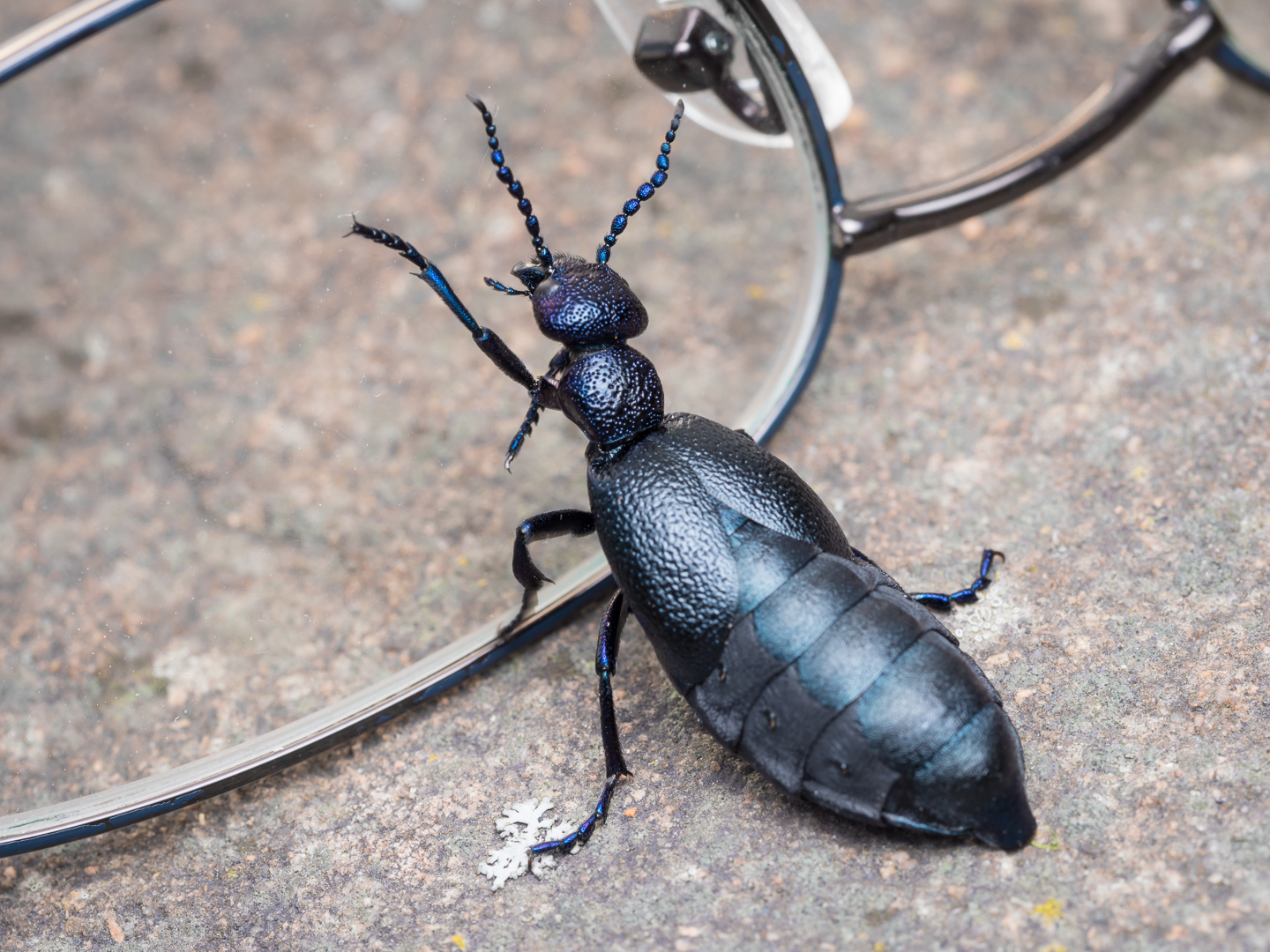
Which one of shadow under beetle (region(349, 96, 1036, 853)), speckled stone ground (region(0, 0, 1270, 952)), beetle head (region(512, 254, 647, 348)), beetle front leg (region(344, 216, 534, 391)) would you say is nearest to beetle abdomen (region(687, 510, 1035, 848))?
shadow under beetle (region(349, 96, 1036, 853))

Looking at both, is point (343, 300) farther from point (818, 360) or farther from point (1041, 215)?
point (1041, 215)

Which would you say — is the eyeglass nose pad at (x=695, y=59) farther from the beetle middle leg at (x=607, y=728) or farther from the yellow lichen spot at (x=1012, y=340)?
the beetle middle leg at (x=607, y=728)

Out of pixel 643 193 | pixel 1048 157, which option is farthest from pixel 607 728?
pixel 1048 157

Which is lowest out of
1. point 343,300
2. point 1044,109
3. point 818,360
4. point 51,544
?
point 51,544

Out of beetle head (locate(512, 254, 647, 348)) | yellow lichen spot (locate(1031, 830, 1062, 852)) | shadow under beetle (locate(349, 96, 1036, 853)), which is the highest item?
beetle head (locate(512, 254, 647, 348))

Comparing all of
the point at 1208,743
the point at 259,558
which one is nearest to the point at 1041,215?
the point at 1208,743

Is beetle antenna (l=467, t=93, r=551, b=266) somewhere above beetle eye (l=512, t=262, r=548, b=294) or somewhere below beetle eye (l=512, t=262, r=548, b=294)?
above

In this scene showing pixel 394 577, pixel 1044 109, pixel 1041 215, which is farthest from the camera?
pixel 1044 109

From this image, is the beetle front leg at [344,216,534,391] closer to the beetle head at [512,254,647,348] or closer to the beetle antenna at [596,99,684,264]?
the beetle head at [512,254,647,348]
